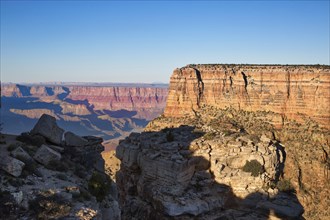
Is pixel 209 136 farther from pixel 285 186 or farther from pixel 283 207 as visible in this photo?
pixel 283 207

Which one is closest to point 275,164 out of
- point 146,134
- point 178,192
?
point 178,192

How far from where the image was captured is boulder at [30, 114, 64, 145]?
20.4 meters

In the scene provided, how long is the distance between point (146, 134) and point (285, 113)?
23.1m

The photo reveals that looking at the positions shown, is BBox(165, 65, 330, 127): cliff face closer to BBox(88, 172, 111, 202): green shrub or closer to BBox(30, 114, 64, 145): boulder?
A: BBox(30, 114, 64, 145): boulder

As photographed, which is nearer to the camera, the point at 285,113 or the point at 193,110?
the point at 285,113

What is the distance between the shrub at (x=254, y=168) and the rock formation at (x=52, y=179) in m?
26.3

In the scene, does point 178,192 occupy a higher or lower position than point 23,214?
lower

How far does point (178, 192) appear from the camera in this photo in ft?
134

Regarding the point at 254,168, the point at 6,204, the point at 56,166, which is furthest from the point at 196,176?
the point at 6,204

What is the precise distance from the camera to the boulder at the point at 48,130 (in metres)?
20.4

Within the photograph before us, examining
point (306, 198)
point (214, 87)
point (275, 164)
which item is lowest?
point (306, 198)

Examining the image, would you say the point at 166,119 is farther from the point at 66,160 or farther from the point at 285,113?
the point at 66,160

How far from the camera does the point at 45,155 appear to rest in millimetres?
17406

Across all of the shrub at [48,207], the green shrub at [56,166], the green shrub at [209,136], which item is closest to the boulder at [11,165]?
the green shrub at [56,166]
